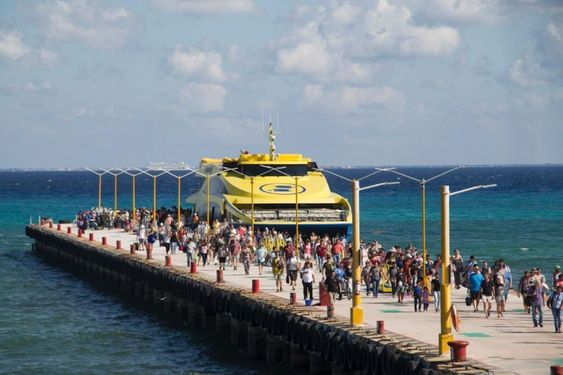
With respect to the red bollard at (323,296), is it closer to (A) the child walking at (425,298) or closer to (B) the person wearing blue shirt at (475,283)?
(A) the child walking at (425,298)

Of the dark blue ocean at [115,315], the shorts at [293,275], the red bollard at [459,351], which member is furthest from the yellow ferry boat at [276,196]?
the red bollard at [459,351]

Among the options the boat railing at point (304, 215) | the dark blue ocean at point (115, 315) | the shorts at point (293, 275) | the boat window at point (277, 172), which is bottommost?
the dark blue ocean at point (115, 315)

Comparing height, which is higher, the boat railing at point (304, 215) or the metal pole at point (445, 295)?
the boat railing at point (304, 215)

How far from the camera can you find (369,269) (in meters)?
38.6

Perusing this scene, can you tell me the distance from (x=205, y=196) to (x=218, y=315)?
31232mm

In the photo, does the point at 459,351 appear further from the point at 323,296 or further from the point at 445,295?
the point at 323,296

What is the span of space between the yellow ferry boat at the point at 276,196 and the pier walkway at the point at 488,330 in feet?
69.8

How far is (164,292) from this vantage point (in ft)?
161

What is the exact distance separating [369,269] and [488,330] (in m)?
8.62

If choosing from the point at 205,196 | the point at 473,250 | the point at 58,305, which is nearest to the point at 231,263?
the point at 58,305

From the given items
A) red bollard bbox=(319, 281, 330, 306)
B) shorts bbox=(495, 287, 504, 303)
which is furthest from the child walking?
red bollard bbox=(319, 281, 330, 306)

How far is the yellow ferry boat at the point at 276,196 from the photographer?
6303 centimetres

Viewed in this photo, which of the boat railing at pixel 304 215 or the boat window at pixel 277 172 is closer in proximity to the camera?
the boat railing at pixel 304 215

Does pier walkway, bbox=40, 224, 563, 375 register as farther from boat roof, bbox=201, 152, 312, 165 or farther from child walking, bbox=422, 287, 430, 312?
boat roof, bbox=201, 152, 312, 165
